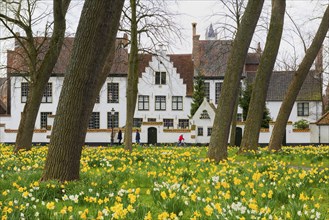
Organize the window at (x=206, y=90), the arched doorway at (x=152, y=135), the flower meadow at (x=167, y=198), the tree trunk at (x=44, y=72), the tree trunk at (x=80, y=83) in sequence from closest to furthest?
the flower meadow at (x=167, y=198) < the tree trunk at (x=80, y=83) < the tree trunk at (x=44, y=72) < the arched doorway at (x=152, y=135) < the window at (x=206, y=90)

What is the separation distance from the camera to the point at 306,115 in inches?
2355

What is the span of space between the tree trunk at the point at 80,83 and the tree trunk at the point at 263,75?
30.4ft

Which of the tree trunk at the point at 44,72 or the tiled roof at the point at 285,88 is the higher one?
the tiled roof at the point at 285,88

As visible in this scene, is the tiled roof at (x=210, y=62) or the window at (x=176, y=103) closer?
the window at (x=176, y=103)

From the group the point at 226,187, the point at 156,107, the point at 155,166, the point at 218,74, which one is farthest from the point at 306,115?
the point at 226,187

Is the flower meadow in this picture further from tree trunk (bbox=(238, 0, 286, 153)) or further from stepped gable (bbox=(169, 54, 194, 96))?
stepped gable (bbox=(169, 54, 194, 96))

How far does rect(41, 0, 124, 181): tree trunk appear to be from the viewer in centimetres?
750

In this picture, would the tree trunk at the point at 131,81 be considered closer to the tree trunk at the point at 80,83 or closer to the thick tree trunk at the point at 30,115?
the thick tree trunk at the point at 30,115

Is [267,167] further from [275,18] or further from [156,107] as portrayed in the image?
[156,107]

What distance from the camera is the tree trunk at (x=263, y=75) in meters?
16.1

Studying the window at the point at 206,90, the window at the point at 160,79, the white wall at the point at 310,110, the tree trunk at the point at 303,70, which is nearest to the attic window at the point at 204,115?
the window at the point at 206,90

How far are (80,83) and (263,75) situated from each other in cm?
966

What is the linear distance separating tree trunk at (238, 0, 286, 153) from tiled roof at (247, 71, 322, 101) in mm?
43422

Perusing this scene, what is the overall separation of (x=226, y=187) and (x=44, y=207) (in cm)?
265
